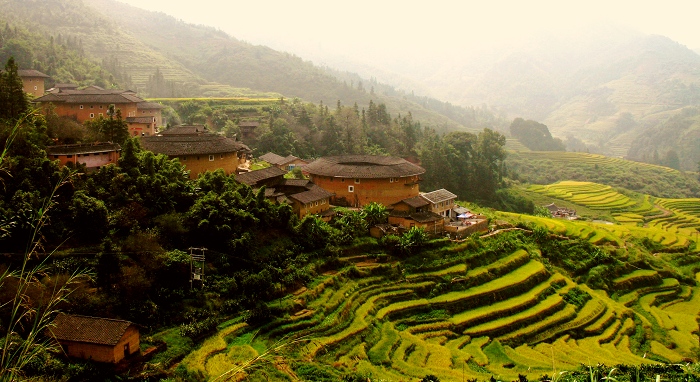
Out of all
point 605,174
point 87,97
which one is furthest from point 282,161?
point 605,174

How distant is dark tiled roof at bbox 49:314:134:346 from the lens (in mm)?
12945

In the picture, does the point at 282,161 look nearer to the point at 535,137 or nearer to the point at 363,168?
the point at 363,168

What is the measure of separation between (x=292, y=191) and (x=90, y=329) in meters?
14.2

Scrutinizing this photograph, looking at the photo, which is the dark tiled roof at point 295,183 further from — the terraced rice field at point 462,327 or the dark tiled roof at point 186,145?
the terraced rice field at point 462,327

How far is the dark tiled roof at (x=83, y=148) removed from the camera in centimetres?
1961

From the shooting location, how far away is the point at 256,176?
2592cm

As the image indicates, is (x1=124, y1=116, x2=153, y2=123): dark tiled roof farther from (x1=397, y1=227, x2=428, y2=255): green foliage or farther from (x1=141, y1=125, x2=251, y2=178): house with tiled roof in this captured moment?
(x1=397, y1=227, x2=428, y2=255): green foliage

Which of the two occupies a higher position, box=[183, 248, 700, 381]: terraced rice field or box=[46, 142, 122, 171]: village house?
box=[46, 142, 122, 171]: village house

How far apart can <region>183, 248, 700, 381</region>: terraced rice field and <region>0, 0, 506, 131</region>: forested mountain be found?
53.5 m

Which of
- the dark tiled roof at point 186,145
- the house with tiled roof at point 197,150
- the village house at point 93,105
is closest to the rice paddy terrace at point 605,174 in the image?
the house with tiled roof at point 197,150

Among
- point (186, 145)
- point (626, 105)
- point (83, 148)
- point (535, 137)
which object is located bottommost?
point (535, 137)

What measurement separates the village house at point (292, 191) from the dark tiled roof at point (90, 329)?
36.5ft

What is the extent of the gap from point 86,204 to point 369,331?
10151 millimetres

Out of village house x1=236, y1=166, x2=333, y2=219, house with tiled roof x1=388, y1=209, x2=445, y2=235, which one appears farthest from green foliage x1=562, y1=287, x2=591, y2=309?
village house x1=236, y1=166, x2=333, y2=219
